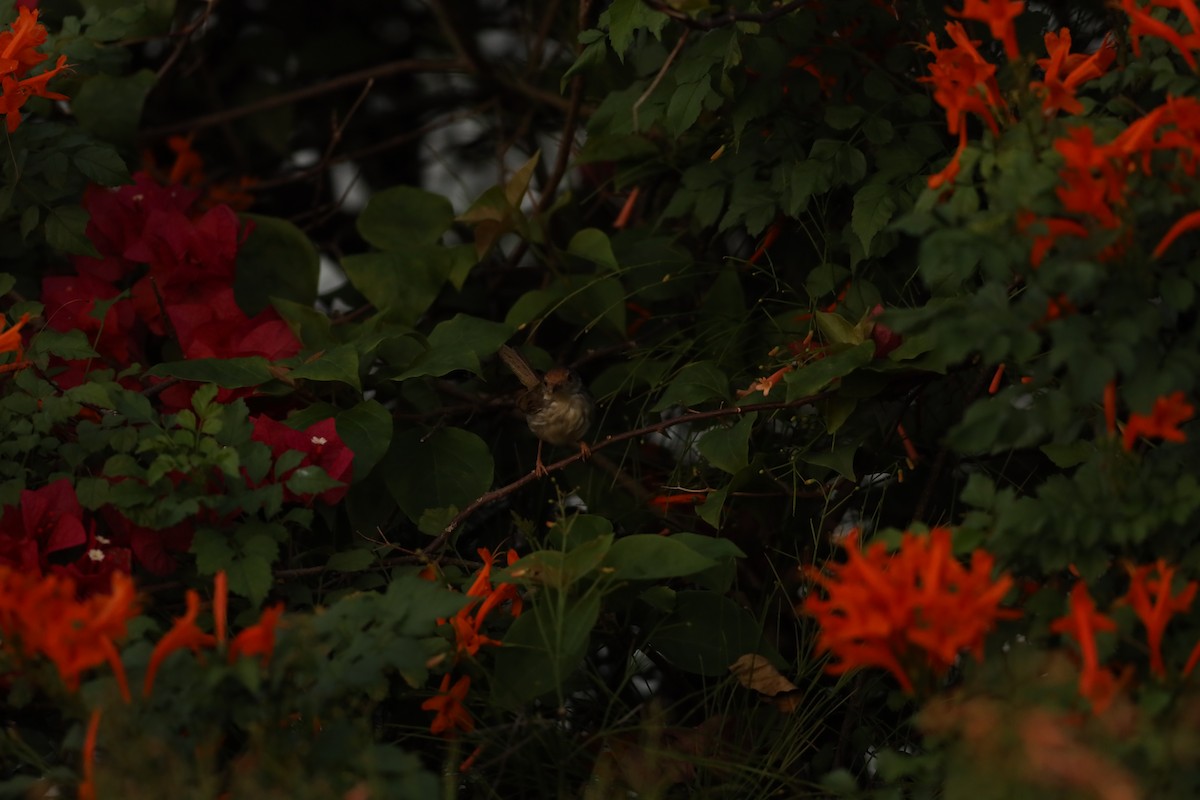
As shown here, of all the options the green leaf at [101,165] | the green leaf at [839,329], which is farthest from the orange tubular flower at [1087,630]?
the green leaf at [101,165]

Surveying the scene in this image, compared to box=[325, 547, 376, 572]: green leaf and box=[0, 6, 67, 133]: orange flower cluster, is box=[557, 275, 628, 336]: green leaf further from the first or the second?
box=[0, 6, 67, 133]: orange flower cluster

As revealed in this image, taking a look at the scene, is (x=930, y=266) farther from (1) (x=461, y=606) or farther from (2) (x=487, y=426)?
(2) (x=487, y=426)

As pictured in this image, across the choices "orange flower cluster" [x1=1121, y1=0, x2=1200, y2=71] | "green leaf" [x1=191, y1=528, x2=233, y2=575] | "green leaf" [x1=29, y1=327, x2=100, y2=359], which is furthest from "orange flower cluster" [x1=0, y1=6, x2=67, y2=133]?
"orange flower cluster" [x1=1121, y1=0, x2=1200, y2=71]

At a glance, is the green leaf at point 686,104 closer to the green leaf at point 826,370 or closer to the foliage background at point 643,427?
the foliage background at point 643,427

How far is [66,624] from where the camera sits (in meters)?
1.08

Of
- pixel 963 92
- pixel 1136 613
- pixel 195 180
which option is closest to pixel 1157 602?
pixel 1136 613

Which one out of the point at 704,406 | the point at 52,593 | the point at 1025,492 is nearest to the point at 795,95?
the point at 704,406

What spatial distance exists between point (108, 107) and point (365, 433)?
708 millimetres

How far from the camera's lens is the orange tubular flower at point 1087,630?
1.07 m

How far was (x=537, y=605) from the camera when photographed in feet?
4.83

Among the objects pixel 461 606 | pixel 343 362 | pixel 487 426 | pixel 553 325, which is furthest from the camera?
pixel 553 325

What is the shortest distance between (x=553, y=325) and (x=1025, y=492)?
2.53 feet

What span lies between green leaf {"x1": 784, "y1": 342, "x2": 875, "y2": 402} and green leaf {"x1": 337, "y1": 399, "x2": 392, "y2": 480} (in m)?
0.44

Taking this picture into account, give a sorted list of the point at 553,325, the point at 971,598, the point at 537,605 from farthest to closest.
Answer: the point at 553,325, the point at 537,605, the point at 971,598
